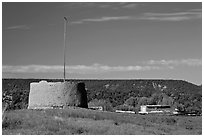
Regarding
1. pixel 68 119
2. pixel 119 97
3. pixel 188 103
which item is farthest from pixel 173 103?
pixel 68 119

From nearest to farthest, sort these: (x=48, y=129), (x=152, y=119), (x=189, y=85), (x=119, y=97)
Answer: (x=48, y=129) → (x=152, y=119) → (x=119, y=97) → (x=189, y=85)

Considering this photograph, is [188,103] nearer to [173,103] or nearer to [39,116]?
[173,103]

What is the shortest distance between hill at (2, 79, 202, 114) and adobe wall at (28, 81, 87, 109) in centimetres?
1404

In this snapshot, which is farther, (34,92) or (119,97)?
(119,97)

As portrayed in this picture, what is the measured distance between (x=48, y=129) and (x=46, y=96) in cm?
460

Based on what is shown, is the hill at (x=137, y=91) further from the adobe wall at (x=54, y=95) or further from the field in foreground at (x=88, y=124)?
the field in foreground at (x=88, y=124)

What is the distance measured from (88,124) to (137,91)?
38.4 metres

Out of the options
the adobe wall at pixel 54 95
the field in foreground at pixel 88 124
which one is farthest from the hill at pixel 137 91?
the field in foreground at pixel 88 124

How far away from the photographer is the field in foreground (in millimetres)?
14198

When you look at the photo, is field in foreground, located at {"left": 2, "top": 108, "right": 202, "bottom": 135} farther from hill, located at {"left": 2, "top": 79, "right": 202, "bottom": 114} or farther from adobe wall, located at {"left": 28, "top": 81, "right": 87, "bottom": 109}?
hill, located at {"left": 2, "top": 79, "right": 202, "bottom": 114}

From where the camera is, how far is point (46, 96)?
61.5ft

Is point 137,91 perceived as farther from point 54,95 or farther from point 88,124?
point 88,124

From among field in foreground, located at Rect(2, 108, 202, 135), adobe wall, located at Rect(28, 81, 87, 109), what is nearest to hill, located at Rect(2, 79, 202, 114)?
adobe wall, located at Rect(28, 81, 87, 109)

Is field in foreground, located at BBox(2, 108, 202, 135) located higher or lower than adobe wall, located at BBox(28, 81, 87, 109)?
lower
